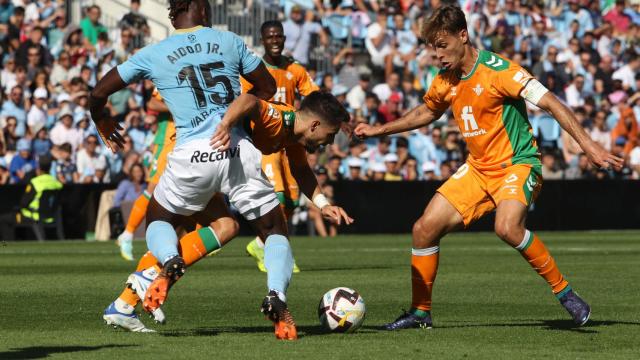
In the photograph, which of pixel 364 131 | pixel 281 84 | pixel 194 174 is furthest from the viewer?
pixel 281 84

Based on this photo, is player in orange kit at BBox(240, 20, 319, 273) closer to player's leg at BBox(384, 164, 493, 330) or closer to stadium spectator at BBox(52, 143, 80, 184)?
player's leg at BBox(384, 164, 493, 330)

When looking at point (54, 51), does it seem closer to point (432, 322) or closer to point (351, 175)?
point (351, 175)

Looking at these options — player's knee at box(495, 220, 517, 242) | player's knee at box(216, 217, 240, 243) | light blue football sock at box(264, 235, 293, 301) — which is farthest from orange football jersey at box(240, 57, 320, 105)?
light blue football sock at box(264, 235, 293, 301)

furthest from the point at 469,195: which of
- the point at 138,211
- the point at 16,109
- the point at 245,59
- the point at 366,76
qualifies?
the point at 366,76

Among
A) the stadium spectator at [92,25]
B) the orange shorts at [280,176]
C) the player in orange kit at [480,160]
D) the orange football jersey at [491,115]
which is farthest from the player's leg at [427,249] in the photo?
the stadium spectator at [92,25]

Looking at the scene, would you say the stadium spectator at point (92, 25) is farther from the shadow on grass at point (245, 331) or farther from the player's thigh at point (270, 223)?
the player's thigh at point (270, 223)

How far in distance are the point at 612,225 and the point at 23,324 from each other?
2003cm

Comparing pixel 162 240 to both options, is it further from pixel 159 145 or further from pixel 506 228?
pixel 159 145

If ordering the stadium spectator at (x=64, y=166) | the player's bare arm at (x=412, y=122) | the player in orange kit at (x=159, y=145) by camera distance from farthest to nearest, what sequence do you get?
the stadium spectator at (x=64, y=166) → the player in orange kit at (x=159, y=145) → the player's bare arm at (x=412, y=122)

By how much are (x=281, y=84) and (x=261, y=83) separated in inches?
247

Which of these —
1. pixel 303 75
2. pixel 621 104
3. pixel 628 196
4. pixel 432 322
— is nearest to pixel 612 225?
pixel 628 196

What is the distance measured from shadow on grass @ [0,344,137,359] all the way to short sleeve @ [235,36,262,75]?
194 centimetres

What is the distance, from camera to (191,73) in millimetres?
8305

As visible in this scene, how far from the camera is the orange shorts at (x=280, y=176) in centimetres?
1460
